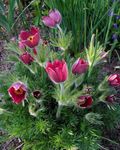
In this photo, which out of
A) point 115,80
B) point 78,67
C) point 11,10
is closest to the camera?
point 78,67

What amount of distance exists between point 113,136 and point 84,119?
0.41 meters

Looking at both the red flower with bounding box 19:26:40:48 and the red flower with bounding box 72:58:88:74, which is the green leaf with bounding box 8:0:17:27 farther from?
the red flower with bounding box 72:58:88:74

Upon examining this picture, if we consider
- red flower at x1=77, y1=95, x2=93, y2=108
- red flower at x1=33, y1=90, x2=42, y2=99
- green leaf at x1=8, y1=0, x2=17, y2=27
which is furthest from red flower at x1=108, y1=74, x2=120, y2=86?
green leaf at x1=8, y1=0, x2=17, y2=27

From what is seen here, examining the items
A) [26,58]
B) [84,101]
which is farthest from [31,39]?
[84,101]

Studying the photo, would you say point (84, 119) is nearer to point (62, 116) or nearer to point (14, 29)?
point (62, 116)

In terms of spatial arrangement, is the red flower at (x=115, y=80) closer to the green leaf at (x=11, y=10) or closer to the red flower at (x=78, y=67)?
the red flower at (x=78, y=67)

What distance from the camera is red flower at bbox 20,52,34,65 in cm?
157

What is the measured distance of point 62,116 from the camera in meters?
1.71

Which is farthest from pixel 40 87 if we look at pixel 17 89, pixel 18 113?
pixel 17 89

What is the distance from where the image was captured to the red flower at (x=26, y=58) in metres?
1.57

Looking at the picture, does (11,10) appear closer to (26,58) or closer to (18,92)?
(26,58)

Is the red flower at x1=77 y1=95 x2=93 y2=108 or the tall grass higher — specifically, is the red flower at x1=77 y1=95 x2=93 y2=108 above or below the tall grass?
below

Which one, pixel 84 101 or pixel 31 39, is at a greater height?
pixel 31 39

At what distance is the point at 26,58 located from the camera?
1573mm
